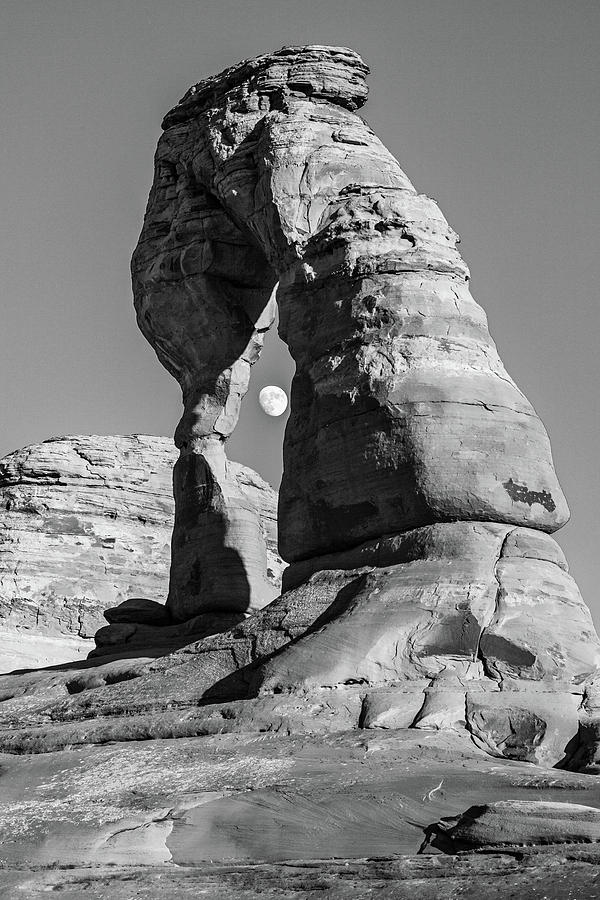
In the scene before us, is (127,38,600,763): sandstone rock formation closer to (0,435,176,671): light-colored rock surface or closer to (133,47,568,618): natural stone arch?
(133,47,568,618): natural stone arch

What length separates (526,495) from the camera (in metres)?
9.05

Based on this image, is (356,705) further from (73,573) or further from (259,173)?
(73,573)

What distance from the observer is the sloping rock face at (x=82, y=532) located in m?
20.6

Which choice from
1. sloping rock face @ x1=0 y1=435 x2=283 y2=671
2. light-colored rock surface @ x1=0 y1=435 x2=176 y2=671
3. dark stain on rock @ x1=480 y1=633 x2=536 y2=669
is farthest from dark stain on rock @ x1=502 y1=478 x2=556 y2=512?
light-colored rock surface @ x1=0 y1=435 x2=176 y2=671

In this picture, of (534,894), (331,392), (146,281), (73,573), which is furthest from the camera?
(73,573)

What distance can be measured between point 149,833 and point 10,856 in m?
0.78

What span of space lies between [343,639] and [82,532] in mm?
14538

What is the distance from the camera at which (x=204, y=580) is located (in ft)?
43.4

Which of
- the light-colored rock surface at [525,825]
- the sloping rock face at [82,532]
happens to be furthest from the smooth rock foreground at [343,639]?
the sloping rock face at [82,532]

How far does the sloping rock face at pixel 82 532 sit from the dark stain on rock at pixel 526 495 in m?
11.2

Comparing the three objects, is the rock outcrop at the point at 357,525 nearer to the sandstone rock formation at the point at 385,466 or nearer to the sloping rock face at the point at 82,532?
the sandstone rock formation at the point at 385,466

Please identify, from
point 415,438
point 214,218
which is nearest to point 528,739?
point 415,438

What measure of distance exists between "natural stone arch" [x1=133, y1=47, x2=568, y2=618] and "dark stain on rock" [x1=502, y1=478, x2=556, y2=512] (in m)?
0.01

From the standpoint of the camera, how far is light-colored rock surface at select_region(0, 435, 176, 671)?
67.8 feet
